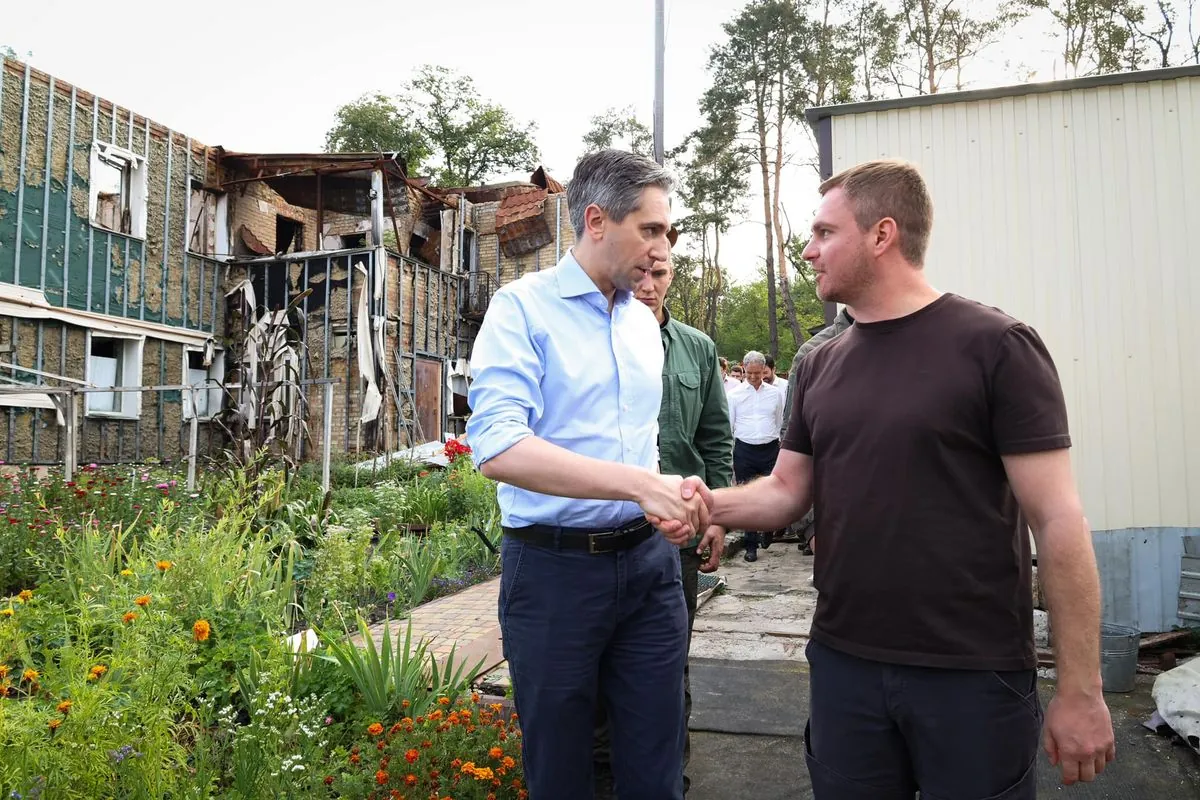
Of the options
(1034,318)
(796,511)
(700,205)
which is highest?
(700,205)

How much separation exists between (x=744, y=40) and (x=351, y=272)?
1543 cm

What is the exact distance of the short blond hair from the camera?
1.82 m

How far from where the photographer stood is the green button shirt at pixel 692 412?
3303mm

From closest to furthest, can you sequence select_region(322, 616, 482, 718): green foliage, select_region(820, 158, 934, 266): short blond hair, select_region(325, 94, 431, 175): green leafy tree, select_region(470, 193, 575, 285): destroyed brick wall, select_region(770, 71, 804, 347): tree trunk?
select_region(820, 158, 934, 266): short blond hair
select_region(322, 616, 482, 718): green foliage
select_region(470, 193, 575, 285): destroyed brick wall
select_region(770, 71, 804, 347): tree trunk
select_region(325, 94, 431, 175): green leafy tree

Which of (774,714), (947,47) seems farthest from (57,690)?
(947,47)

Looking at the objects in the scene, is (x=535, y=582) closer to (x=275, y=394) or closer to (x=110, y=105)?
(x=275, y=394)

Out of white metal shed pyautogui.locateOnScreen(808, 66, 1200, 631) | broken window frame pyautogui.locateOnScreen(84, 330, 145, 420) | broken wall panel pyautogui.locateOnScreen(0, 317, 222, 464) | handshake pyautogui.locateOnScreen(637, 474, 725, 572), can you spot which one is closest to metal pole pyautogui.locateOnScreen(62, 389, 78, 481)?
broken wall panel pyautogui.locateOnScreen(0, 317, 222, 464)

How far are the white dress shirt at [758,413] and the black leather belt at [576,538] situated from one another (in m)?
6.94

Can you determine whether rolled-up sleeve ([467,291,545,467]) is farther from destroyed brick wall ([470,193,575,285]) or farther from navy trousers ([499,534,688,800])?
destroyed brick wall ([470,193,575,285])

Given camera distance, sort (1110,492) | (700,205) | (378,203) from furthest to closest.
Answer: (700,205) < (378,203) < (1110,492)

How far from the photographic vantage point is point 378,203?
52.4 feet

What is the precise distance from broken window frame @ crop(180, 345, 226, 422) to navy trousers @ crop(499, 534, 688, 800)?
1538 cm

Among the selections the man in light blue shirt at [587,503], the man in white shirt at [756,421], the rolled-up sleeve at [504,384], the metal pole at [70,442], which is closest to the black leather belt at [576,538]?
the man in light blue shirt at [587,503]

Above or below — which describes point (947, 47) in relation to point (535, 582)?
above
